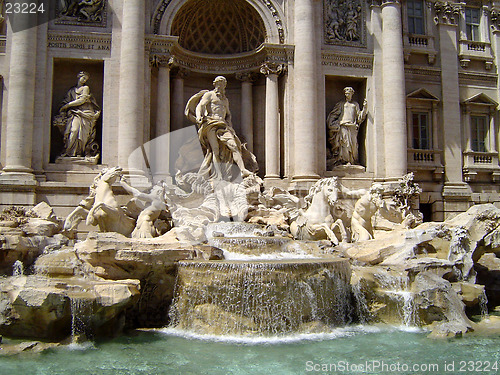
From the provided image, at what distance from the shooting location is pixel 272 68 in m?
17.8

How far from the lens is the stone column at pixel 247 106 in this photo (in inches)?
738

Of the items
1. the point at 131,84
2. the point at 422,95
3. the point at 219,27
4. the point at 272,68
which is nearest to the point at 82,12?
the point at 131,84

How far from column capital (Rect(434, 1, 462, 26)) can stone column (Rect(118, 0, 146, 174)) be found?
11968 millimetres

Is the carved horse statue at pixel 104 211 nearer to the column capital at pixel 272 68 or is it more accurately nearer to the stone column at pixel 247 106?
the stone column at pixel 247 106

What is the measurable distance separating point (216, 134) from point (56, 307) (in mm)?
9140

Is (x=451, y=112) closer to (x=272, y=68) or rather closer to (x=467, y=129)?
(x=467, y=129)

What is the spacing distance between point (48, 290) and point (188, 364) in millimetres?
3091

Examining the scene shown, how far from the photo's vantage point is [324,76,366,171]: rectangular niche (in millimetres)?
18828

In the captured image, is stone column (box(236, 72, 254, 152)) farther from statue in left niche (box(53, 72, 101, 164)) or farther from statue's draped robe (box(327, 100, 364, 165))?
statue in left niche (box(53, 72, 101, 164))

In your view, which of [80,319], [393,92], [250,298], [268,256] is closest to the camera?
[80,319]

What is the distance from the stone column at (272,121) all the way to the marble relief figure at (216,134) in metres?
0.92

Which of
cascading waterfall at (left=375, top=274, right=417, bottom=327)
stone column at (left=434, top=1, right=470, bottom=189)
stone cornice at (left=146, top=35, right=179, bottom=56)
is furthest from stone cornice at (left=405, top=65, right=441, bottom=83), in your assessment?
cascading waterfall at (left=375, top=274, right=417, bottom=327)

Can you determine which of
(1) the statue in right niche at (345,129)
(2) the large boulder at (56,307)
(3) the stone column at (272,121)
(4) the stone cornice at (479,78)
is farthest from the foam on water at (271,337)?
(4) the stone cornice at (479,78)

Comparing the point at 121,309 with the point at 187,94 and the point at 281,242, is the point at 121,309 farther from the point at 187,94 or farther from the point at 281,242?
the point at 187,94
